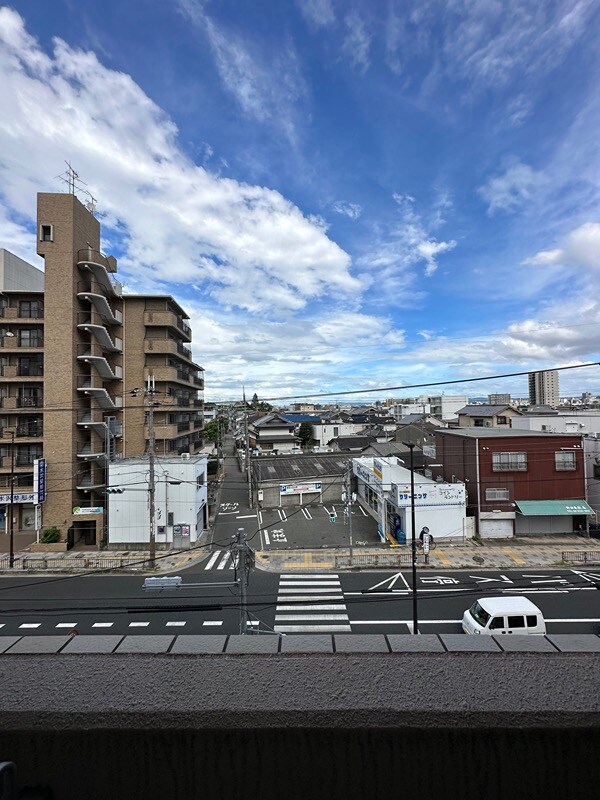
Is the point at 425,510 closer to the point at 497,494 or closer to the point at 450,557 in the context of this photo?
the point at 450,557

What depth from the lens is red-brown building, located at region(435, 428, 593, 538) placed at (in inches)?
894

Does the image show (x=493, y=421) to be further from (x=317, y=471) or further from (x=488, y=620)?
(x=488, y=620)

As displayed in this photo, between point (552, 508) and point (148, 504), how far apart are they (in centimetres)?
2284

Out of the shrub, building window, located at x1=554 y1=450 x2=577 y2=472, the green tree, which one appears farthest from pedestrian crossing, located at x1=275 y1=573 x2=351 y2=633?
the green tree

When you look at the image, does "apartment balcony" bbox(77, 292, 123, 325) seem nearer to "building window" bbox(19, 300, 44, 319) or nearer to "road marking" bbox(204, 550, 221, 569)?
"building window" bbox(19, 300, 44, 319)

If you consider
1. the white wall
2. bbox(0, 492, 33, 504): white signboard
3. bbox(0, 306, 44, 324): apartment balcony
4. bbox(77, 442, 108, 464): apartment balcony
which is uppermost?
bbox(0, 306, 44, 324): apartment balcony

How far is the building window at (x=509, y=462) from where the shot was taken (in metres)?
22.9

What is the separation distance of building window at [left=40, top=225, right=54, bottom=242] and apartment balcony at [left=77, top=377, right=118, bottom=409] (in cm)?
797

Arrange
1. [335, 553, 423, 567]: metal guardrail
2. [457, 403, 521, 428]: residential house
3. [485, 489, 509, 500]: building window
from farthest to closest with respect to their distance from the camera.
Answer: [457, 403, 521, 428]: residential house
[485, 489, 509, 500]: building window
[335, 553, 423, 567]: metal guardrail

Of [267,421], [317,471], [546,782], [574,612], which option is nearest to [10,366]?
[317,471]

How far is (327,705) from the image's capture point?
1311mm

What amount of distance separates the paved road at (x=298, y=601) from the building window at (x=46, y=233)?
1772 centimetres

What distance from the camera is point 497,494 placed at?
22.8 metres

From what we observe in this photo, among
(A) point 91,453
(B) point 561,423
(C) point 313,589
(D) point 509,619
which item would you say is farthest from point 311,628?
(B) point 561,423
